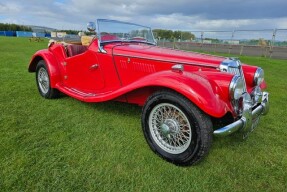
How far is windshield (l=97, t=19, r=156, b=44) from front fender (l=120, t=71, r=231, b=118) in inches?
62.6

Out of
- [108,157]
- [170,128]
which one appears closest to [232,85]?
[170,128]

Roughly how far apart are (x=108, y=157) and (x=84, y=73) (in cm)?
187

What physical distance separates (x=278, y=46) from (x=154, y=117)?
18597 millimetres

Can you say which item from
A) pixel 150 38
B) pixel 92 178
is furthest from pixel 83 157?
pixel 150 38

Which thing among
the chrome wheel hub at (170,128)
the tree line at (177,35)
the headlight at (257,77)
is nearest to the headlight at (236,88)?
the chrome wheel hub at (170,128)

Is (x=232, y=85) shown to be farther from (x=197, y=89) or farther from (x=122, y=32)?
(x=122, y=32)

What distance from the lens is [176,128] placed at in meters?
2.83

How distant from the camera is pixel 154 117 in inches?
117

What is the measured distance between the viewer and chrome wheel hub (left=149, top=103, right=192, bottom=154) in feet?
9.13

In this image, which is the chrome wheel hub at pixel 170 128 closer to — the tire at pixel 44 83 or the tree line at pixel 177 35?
the tire at pixel 44 83

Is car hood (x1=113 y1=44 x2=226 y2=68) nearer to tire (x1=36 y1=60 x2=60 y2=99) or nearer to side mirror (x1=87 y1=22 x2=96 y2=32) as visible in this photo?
side mirror (x1=87 y1=22 x2=96 y2=32)

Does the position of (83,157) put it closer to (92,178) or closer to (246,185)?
(92,178)

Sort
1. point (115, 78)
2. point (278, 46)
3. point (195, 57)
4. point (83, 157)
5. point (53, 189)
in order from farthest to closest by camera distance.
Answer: point (278, 46), point (115, 78), point (195, 57), point (83, 157), point (53, 189)

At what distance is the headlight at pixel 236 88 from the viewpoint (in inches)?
106
